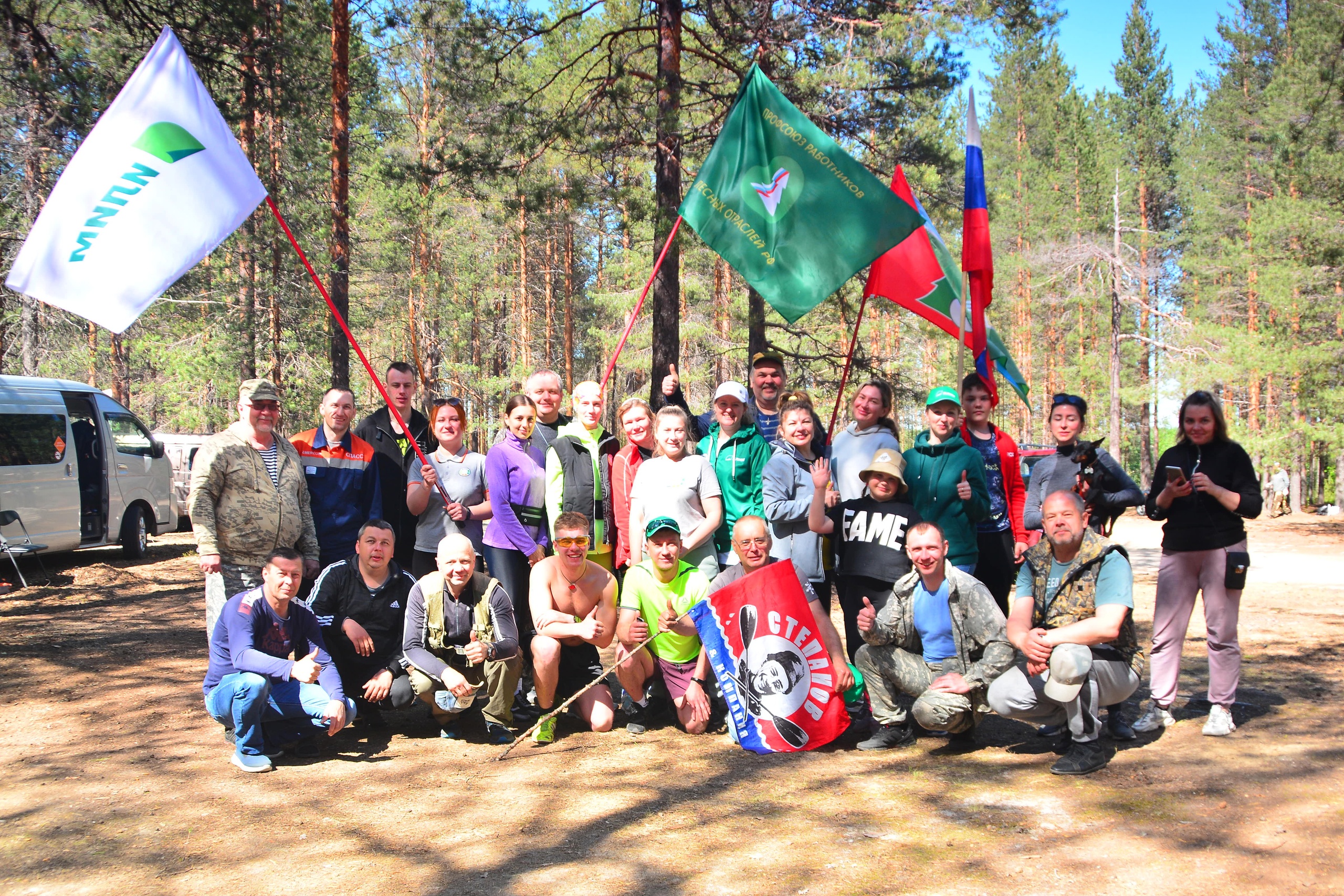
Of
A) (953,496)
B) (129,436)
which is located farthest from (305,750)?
(129,436)

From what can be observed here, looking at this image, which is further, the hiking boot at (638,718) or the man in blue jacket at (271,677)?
the hiking boot at (638,718)

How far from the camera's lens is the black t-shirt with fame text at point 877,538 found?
5.10 m

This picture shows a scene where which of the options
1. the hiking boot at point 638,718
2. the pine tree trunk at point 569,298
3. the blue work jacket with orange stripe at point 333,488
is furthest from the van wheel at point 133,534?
the pine tree trunk at point 569,298

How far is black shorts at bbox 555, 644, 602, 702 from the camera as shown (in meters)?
5.50

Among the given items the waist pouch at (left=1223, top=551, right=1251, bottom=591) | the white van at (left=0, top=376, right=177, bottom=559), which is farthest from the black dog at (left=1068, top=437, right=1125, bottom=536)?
the white van at (left=0, top=376, right=177, bottom=559)

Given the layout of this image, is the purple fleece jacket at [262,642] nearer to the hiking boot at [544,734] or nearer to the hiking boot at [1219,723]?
the hiking boot at [544,734]

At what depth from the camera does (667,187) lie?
32.4ft

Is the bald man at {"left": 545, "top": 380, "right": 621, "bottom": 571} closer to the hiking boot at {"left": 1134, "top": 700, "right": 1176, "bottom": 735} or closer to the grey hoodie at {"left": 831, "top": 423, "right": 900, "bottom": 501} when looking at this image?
the grey hoodie at {"left": 831, "top": 423, "right": 900, "bottom": 501}

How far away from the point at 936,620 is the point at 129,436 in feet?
38.9

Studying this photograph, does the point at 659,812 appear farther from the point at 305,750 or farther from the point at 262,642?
the point at 262,642

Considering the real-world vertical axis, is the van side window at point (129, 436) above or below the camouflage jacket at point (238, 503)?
above

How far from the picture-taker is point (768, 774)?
461 cm

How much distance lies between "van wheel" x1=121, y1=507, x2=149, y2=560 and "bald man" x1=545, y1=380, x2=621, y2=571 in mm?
9434

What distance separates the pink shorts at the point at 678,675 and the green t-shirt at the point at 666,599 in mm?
24
